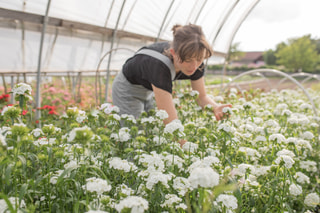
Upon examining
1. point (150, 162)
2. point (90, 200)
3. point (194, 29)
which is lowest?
point (90, 200)

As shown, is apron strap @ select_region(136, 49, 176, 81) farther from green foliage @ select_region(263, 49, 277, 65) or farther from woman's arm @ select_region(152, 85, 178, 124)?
green foliage @ select_region(263, 49, 277, 65)

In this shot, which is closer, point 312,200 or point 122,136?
point 122,136

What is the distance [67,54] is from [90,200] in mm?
3889

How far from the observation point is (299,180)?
1.67m

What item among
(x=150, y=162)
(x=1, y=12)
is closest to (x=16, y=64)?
(x=1, y=12)

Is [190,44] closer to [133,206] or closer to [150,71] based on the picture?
[150,71]

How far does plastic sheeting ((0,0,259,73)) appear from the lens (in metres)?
3.39

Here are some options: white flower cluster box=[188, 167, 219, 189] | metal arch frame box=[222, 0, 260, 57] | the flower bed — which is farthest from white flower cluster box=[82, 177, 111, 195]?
metal arch frame box=[222, 0, 260, 57]

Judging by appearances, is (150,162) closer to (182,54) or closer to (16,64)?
(182,54)

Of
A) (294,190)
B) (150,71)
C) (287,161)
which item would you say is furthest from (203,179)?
(150,71)

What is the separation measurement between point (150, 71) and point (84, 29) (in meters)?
2.83

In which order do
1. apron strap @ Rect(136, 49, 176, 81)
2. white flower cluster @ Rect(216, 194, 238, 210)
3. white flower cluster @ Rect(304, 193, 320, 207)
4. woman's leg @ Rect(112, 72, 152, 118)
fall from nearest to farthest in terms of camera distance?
white flower cluster @ Rect(216, 194, 238, 210)
white flower cluster @ Rect(304, 193, 320, 207)
apron strap @ Rect(136, 49, 176, 81)
woman's leg @ Rect(112, 72, 152, 118)

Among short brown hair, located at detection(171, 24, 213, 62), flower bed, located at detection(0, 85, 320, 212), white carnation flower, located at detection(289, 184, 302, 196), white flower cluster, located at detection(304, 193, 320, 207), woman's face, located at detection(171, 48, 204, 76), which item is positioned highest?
short brown hair, located at detection(171, 24, 213, 62)

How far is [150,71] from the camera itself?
6.06 feet
